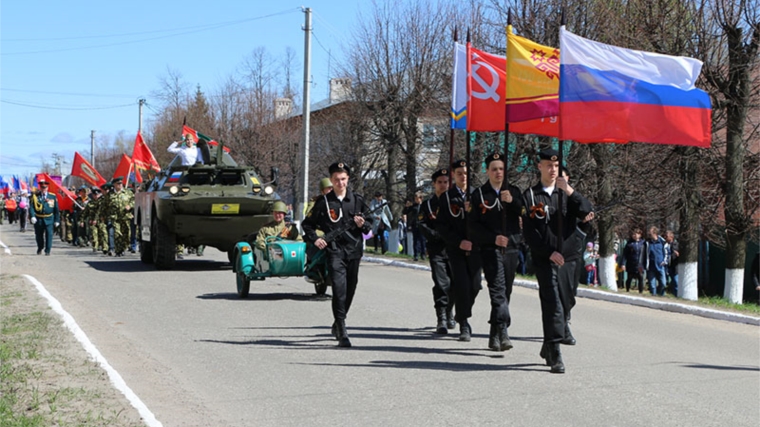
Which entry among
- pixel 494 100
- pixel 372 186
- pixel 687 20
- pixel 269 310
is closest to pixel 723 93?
pixel 687 20

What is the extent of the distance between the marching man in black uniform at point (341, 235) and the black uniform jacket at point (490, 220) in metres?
1.17

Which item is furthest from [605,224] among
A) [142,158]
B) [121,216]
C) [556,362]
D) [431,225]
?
[556,362]

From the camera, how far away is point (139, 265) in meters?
23.2

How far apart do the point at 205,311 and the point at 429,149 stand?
70.1 feet

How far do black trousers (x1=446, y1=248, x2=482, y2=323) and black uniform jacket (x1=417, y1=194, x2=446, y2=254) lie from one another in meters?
0.82

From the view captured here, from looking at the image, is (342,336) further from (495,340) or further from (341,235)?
(495,340)

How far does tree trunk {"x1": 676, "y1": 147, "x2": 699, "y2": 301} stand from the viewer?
23.8 metres

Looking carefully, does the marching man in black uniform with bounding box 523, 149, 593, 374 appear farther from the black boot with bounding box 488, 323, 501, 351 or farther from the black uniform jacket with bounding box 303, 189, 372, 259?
the black uniform jacket with bounding box 303, 189, 372, 259

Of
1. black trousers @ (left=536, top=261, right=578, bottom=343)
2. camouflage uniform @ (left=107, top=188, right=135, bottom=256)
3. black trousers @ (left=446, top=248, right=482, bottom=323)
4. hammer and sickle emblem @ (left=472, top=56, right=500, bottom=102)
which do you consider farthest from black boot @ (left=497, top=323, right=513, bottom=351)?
camouflage uniform @ (left=107, top=188, right=135, bottom=256)

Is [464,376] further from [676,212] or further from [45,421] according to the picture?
[676,212]

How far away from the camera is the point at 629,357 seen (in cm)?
1030

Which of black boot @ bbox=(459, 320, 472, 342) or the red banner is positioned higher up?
the red banner

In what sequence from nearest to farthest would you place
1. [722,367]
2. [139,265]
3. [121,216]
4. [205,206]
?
[722,367] < [205,206] < [139,265] < [121,216]

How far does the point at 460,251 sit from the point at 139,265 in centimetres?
1374
